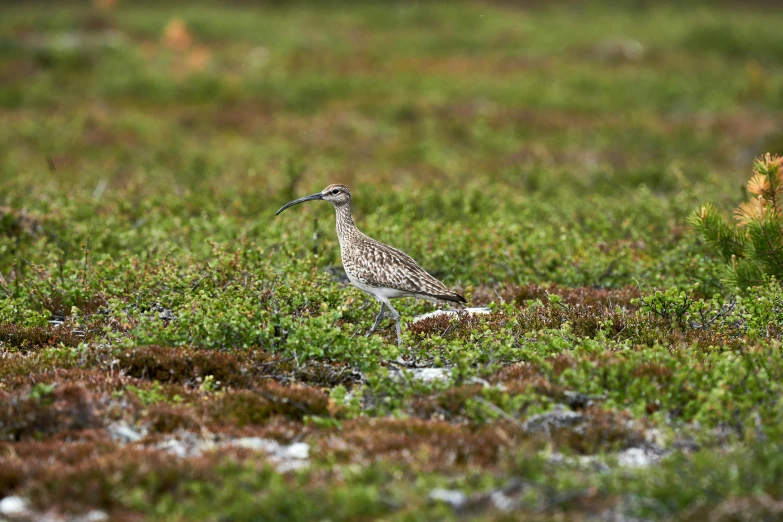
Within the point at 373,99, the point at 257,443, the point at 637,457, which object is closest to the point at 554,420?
the point at 637,457

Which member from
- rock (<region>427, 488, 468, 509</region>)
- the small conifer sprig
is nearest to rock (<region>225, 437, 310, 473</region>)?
rock (<region>427, 488, 468, 509</region>)

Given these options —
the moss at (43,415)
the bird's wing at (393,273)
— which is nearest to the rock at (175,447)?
the moss at (43,415)

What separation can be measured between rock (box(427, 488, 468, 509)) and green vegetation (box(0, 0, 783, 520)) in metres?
0.04

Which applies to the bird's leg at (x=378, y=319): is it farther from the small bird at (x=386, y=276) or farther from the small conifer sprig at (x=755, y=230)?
the small conifer sprig at (x=755, y=230)

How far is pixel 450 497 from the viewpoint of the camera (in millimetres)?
6344

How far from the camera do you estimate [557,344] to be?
9.23 metres

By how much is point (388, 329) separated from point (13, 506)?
5459 millimetres

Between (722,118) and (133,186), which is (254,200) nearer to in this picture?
(133,186)

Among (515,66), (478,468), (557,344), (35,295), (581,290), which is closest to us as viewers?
(478,468)

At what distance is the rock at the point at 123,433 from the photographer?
7766 millimetres

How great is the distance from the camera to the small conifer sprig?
10391 mm

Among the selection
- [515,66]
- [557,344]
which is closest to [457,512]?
[557,344]

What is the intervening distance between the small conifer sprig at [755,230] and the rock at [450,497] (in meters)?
5.60

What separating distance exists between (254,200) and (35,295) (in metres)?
7.44
